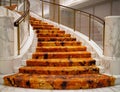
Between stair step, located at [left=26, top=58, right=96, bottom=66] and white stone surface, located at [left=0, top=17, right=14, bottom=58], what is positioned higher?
white stone surface, located at [left=0, top=17, right=14, bottom=58]

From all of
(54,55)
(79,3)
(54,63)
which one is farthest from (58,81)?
(79,3)

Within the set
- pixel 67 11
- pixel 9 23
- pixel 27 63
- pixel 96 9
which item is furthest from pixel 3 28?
pixel 67 11

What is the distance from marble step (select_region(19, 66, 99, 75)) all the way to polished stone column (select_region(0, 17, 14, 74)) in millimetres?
373

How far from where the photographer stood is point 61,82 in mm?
4086

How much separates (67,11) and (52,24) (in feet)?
15.1

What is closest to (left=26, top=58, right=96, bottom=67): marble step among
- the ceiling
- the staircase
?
the staircase

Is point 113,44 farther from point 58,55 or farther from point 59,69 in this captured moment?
point 58,55

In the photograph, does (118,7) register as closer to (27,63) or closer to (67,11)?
(67,11)

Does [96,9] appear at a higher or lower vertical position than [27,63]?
higher

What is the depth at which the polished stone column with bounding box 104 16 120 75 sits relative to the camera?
4551 millimetres

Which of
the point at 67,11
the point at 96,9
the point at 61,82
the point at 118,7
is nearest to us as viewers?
the point at 61,82

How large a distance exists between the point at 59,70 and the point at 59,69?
36 millimetres

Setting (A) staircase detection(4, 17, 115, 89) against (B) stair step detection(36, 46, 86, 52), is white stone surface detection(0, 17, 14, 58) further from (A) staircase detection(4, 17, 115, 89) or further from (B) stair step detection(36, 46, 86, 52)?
(B) stair step detection(36, 46, 86, 52)

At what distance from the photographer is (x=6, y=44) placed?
14.6 feet
